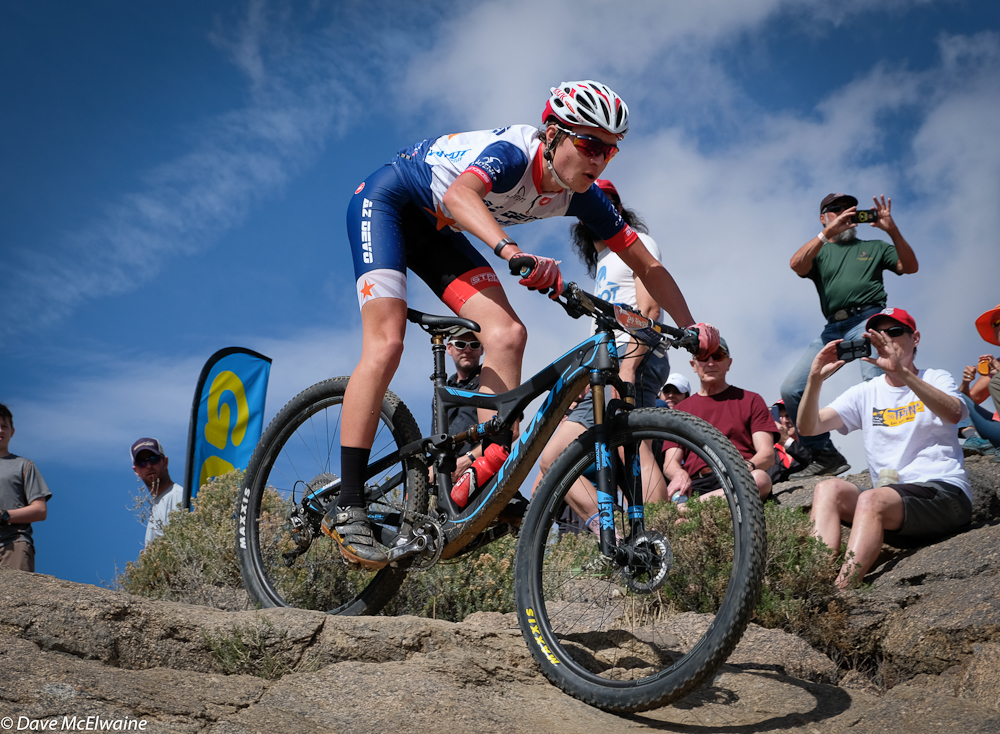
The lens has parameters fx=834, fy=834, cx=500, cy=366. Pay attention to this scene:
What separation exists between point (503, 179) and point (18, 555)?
5.37 meters

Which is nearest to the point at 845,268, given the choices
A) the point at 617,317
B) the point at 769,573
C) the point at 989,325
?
the point at 989,325

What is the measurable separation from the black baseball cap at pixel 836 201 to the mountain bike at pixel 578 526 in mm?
Answer: 4038

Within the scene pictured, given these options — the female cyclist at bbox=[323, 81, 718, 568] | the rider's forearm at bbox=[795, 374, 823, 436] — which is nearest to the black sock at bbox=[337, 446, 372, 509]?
the female cyclist at bbox=[323, 81, 718, 568]

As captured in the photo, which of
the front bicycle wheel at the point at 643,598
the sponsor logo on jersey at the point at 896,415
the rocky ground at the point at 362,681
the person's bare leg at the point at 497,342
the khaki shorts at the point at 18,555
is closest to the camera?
the rocky ground at the point at 362,681

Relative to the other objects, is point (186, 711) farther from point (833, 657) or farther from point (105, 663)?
point (833, 657)

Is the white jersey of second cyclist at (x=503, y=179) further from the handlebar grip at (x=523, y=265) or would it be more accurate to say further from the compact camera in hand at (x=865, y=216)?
the compact camera in hand at (x=865, y=216)

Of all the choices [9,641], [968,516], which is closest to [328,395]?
[9,641]

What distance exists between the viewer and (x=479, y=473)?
160 inches

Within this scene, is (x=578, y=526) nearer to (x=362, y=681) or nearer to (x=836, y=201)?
(x=362, y=681)

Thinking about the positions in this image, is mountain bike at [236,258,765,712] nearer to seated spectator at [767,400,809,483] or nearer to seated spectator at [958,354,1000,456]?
seated spectator at [767,400,809,483]

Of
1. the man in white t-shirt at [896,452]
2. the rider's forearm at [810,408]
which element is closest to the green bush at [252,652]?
the man in white t-shirt at [896,452]

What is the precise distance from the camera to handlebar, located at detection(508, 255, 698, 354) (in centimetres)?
334

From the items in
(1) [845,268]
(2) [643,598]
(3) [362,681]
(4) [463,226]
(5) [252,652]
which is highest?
(1) [845,268]

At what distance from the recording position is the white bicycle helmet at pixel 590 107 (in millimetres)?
3854
